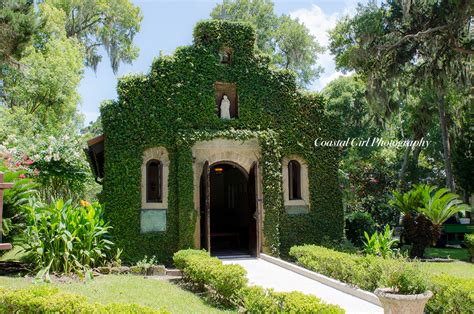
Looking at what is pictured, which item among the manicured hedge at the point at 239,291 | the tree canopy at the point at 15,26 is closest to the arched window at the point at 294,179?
the manicured hedge at the point at 239,291

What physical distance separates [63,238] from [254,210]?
6.05m

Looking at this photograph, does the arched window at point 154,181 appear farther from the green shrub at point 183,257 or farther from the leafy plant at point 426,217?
the leafy plant at point 426,217

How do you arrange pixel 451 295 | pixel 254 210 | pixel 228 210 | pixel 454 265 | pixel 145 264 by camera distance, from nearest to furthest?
pixel 451 295 → pixel 145 264 → pixel 454 265 → pixel 254 210 → pixel 228 210

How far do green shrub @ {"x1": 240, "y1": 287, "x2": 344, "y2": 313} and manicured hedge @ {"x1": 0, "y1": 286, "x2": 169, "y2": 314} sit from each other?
1717mm

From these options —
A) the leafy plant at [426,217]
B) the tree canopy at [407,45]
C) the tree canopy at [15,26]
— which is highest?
the tree canopy at [15,26]

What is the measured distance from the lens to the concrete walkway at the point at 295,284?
27.4 feet

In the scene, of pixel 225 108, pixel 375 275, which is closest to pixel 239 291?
pixel 375 275

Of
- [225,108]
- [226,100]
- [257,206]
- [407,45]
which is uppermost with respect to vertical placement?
[407,45]

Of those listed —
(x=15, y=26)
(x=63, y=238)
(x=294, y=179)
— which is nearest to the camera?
(x=63, y=238)

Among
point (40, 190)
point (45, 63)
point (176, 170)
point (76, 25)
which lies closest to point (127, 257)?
point (176, 170)

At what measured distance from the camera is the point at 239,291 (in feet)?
26.1

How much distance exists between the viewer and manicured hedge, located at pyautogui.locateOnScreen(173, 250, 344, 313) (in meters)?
6.17

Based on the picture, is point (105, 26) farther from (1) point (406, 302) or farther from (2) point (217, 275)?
(1) point (406, 302)

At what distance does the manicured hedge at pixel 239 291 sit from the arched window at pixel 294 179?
194 inches
